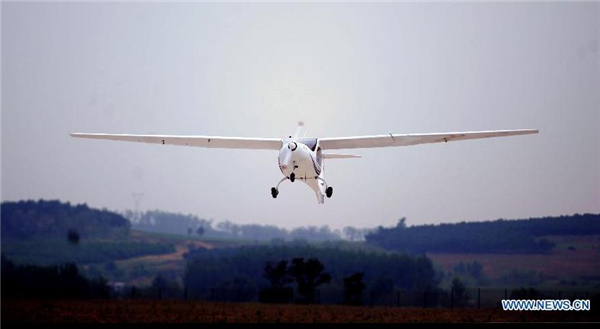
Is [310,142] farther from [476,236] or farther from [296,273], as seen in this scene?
[476,236]

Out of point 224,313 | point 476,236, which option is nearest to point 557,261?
point 476,236

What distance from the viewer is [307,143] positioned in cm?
3850

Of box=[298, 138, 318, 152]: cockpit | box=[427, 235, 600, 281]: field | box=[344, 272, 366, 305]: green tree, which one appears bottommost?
box=[344, 272, 366, 305]: green tree

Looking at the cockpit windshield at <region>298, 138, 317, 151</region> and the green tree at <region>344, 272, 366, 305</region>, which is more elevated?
the cockpit windshield at <region>298, 138, 317, 151</region>

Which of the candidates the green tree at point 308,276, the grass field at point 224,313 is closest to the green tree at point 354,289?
the green tree at point 308,276

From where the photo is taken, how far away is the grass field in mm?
39875

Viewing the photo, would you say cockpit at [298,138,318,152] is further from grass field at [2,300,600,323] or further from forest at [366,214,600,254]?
forest at [366,214,600,254]

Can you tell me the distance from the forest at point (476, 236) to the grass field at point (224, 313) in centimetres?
755

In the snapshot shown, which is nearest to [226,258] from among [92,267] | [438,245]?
[92,267]

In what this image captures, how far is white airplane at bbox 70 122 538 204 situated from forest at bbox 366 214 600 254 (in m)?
12.2


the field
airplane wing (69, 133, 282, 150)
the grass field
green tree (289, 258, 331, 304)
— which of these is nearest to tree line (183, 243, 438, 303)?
green tree (289, 258, 331, 304)

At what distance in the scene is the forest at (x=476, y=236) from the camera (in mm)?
51438

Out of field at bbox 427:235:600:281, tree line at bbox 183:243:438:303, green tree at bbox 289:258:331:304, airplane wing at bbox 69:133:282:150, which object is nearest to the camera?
airplane wing at bbox 69:133:282:150

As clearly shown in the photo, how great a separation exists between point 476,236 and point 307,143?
60.1ft
